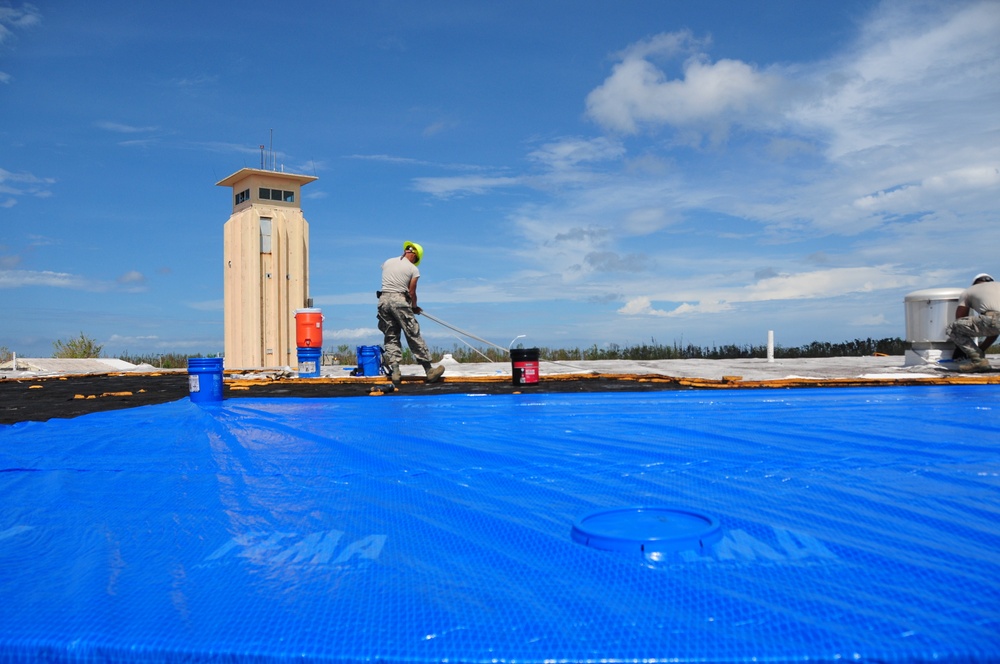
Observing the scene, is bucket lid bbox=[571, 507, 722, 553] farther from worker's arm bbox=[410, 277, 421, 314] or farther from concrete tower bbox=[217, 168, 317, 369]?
concrete tower bbox=[217, 168, 317, 369]

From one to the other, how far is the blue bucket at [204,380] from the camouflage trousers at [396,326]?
230 cm

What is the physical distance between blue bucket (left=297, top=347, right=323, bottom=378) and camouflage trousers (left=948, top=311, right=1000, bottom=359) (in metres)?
9.37

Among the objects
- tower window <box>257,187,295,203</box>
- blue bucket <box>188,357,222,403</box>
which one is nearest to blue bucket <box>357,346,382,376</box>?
blue bucket <box>188,357,222,403</box>

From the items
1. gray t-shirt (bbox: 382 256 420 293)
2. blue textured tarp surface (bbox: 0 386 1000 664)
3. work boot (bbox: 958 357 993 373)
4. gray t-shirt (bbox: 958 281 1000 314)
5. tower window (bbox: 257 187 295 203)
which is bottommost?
blue textured tarp surface (bbox: 0 386 1000 664)

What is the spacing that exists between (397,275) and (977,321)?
7353mm

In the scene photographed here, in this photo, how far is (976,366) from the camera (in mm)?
8898

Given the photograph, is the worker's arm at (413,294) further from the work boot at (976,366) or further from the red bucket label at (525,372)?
the work boot at (976,366)

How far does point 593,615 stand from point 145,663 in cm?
90

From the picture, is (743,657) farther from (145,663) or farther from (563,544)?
(145,663)

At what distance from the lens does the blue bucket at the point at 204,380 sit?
6.53 metres

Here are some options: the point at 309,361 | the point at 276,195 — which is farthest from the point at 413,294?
the point at 276,195

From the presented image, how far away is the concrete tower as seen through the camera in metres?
15.2

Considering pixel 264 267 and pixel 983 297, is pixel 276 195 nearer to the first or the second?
pixel 264 267

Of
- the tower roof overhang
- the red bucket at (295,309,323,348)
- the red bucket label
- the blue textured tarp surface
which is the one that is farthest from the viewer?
the tower roof overhang
